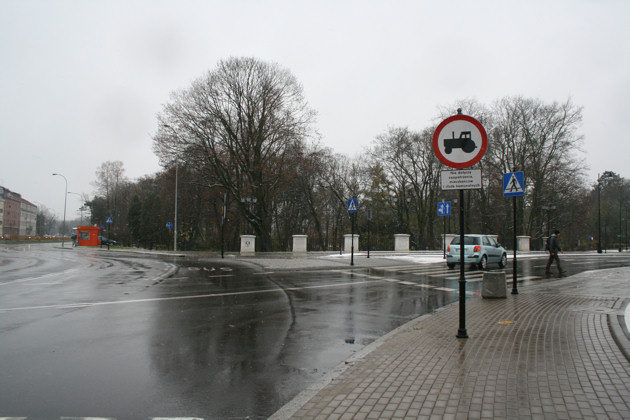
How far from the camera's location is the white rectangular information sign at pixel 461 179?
6.19 m

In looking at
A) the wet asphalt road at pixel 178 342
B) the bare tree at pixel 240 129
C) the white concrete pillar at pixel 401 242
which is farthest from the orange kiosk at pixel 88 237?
the wet asphalt road at pixel 178 342

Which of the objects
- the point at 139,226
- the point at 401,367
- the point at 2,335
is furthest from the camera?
the point at 139,226

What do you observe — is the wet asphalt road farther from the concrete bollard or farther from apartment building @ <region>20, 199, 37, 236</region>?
apartment building @ <region>20, 199, 37, 236</region>

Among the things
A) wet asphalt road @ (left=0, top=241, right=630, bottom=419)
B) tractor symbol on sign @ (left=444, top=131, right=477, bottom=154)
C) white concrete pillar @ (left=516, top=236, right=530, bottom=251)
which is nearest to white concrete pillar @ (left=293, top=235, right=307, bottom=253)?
wet asphalt road @ (left=0, top=241, right=630, bottom=419)

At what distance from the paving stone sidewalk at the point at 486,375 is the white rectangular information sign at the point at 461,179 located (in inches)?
→ 87.2

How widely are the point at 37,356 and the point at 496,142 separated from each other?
4585 centimetres

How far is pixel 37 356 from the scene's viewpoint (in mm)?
5445

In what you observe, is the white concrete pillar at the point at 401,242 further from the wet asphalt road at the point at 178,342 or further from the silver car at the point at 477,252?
the wet asphalt road at the point at 178,342

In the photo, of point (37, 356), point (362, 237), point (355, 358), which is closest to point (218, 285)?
point (37, 356)

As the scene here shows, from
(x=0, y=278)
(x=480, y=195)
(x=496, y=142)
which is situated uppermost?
(x=496, y=142)

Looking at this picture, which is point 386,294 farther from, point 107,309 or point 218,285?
point 107,309

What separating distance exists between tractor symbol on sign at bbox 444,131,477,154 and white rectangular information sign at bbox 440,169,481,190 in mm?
326

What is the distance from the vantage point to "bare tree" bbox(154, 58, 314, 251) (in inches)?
1308

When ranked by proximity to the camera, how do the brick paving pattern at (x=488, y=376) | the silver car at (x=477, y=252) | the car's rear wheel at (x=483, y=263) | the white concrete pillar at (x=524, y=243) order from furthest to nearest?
1. the white concrete pillar at (x=524, y=243)
2. the car's rear wheel at (x=483, y=263)
3. the silver car at (x=477, y=252)
4. the brick paving pattern at (x=488, y=376)
